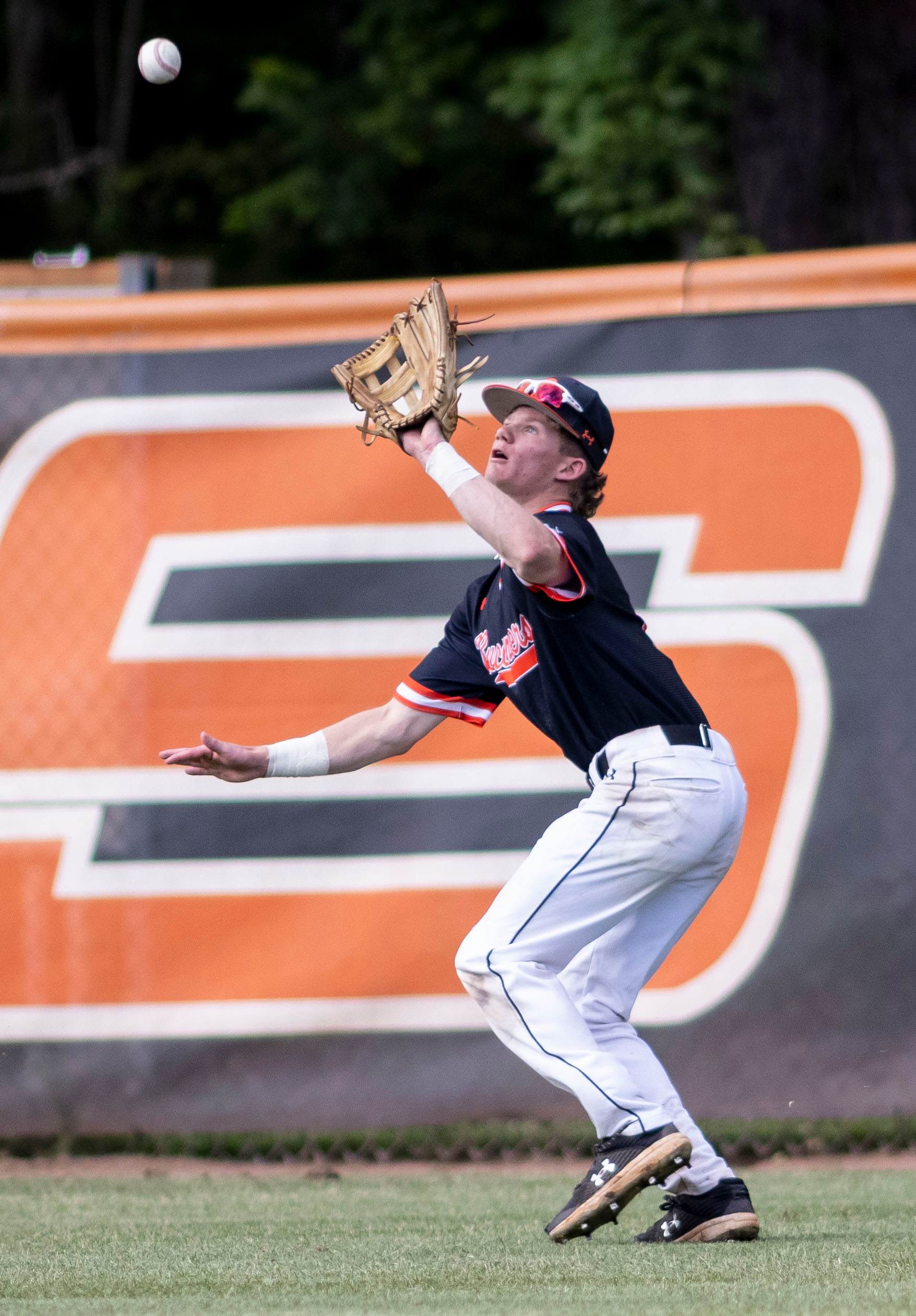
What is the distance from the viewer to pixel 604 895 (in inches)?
128

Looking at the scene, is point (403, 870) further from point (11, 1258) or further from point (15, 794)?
point (11, 1258)

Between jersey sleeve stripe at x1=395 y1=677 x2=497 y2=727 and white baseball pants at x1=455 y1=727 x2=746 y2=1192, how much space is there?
49cm

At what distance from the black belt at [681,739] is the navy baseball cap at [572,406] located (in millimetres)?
599

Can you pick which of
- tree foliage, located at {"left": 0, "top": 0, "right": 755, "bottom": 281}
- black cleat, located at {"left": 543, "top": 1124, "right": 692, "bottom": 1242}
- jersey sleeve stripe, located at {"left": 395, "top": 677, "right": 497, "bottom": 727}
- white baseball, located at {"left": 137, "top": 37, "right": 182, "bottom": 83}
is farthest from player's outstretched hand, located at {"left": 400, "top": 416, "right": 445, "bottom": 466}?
tree foliage, located at {"left": 0, "top": 0, "right": 755, "bottom": 281}

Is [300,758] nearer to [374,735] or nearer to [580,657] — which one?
[374,735]

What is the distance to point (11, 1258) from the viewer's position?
3.12 m

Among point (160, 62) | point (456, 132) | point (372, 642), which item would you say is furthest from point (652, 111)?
point (372, 642)

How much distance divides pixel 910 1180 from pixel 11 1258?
228cm

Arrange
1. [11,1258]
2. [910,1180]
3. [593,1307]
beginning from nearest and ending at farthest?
[593,1307]
[11,1258]
[910,1180]

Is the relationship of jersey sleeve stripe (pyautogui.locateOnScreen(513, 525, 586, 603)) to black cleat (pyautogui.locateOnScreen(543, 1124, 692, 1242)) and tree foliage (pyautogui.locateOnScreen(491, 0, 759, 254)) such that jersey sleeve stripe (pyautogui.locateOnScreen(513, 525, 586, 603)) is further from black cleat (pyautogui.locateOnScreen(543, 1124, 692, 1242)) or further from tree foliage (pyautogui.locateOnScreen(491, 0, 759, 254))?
tree foliage (pyautogui.locateOnScreen(491, 0, 759, 254))

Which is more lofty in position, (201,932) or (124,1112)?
(201,932)

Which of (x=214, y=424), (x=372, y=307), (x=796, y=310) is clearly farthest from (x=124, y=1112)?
(x=796, y=310)

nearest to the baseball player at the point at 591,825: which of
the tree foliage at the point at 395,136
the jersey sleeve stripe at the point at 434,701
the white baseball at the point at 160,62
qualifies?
the jersey sleeve stripe at the point at 434,701

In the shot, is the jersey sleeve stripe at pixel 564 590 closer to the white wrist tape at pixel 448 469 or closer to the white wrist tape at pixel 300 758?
the white wrist tape at pixel 448 469
